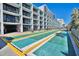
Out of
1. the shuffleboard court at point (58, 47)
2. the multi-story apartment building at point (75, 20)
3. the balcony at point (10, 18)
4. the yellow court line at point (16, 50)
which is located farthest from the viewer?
the balcony at point (10, 18)

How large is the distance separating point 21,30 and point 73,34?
3.31m

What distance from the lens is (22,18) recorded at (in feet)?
30.2

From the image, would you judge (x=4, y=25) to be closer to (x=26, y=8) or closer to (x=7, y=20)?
(x=7, y=20)

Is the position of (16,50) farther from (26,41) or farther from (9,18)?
(9,18)

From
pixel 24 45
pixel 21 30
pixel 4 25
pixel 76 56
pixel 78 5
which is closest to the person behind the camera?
pixel 76 56

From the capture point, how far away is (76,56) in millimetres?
5992

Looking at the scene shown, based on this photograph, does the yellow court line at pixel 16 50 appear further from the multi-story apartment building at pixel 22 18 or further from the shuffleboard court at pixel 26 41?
the multi-story apartment building at pixel 22 18

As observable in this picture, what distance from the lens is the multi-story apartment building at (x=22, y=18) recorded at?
8.25 metres

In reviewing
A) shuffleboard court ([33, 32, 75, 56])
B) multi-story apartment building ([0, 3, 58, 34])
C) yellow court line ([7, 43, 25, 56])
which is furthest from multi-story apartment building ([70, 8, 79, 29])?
yellow court line ([7, 43, 25, 56])

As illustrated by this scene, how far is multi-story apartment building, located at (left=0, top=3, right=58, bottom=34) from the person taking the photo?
8.25m

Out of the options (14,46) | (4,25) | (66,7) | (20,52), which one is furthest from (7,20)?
(66,7)

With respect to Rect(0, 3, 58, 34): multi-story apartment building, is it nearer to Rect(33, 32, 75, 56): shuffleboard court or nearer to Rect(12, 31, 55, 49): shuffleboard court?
Rect(12, 31, 55, 49): shuffleboard court

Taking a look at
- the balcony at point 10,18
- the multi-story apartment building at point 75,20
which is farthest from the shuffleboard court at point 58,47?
the balcony at point 10,18

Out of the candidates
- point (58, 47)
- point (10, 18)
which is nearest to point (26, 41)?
point (58, 47)
